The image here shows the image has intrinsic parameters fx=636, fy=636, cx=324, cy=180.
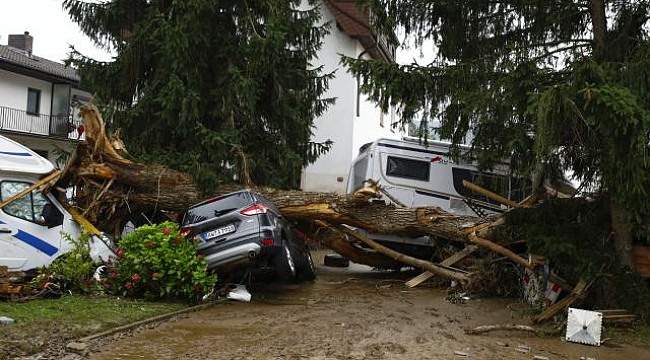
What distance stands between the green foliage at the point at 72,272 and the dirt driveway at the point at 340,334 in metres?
1.89

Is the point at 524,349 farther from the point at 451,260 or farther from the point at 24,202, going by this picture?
the point at 24,202

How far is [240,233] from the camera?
32.3 ft

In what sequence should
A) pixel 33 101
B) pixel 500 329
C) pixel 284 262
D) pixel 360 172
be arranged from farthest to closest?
1. pixel 33 101
2. pixel 360 172
3. pixel 284 262
4. pixel 500 329

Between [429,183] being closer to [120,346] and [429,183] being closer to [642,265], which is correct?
[642,265]

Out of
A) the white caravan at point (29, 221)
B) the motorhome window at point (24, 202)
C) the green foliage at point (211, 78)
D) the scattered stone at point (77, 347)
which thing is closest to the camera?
the scattered stone at point (77, 347)

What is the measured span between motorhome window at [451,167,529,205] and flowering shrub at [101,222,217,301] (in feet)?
16.1

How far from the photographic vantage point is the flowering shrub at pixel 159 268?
902cm

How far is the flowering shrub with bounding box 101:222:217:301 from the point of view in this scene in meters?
9.02

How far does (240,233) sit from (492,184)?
5.38 metres

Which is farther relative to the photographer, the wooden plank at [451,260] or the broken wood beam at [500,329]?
the wooden plank at [451,260]

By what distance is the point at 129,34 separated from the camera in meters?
15.0

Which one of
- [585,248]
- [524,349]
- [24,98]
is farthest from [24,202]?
[24,98]

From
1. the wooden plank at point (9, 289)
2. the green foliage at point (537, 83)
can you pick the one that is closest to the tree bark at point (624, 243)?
the green foliage at point (537, 83)

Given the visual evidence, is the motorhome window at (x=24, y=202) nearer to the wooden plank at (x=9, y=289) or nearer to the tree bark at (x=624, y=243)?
the wooden plank at (x=9, y=289)
